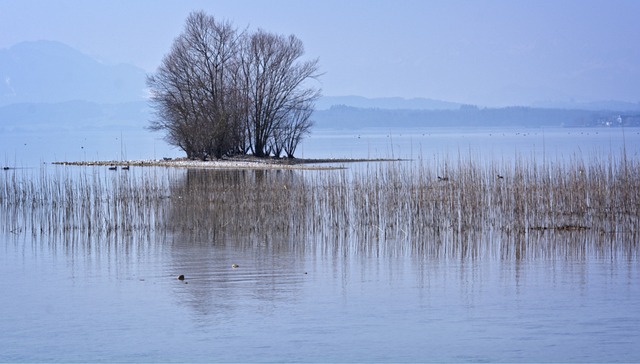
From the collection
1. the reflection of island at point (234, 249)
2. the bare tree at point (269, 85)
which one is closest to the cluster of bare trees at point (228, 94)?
the bare tree at point (269, 85)

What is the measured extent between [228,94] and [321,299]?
3768 centimetres

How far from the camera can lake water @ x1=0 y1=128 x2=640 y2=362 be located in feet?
30.7

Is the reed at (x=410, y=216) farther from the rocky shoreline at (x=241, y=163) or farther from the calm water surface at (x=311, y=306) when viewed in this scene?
the rocky shoreline at (x=241, y=163)

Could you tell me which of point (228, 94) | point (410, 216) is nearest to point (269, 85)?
point (228, 94)

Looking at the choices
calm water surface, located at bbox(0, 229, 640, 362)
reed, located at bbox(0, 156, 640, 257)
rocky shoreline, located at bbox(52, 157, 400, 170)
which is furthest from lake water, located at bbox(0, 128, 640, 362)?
rocky shoreline, located at bbox(52, 157, 400, 170)

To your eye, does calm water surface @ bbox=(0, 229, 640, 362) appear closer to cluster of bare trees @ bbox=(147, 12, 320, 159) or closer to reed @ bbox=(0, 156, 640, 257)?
reed @ bbox=(0, 156, 640, 257)

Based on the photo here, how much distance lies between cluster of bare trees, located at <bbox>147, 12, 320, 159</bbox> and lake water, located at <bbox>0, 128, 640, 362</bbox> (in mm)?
31060

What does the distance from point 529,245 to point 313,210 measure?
16.4 feet

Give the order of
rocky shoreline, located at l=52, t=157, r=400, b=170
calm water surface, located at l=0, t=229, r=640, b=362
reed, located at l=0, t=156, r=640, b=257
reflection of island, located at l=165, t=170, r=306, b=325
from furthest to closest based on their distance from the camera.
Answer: rocky shoreline, located at l=52, t=157, r=400, b=170
reed, located at l=0, t=156, r=640, b=257
reflection of island, located at l=165, t=170, r=306, b=325
calm water surface, located at l=0, t=229, r=640, b=362

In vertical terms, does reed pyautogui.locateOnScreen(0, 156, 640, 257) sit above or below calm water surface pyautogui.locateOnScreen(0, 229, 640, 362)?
above

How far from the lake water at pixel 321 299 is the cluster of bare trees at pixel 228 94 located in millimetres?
31060

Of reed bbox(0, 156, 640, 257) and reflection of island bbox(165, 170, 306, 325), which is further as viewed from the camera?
reed bbox(0, 156, 640, 257)

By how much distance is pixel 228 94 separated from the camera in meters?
48.5

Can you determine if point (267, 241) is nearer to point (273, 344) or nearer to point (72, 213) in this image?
point (72, 213)
